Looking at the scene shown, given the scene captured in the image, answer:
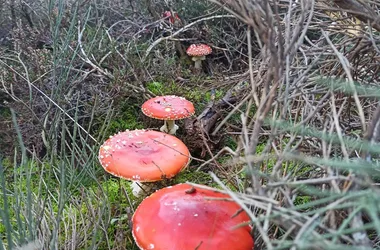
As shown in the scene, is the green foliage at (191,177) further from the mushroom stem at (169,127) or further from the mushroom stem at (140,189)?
the mushroom stem at (169,127)

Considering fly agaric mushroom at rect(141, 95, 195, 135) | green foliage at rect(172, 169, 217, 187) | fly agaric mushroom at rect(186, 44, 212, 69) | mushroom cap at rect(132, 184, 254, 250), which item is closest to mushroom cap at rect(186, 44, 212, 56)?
fly agaric mushroom at rect(186, 44, 212, 69)

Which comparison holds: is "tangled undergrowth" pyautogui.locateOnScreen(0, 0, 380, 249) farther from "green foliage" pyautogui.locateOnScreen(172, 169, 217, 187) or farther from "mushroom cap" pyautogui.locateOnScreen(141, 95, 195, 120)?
"mushroom cap" pyautogui.locateOnScreen(141, 95, 195, 120)

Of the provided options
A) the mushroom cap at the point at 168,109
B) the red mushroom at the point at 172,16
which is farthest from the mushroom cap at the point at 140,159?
the red mushroom at the point at 172,16

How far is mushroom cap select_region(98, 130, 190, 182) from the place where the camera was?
1.84 meters

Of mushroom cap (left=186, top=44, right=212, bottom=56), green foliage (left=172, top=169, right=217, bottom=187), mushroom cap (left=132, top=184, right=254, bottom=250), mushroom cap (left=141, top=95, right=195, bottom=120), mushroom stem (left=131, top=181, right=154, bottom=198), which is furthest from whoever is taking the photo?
mushroom cap (left=186, top=44, right=212, bottom=56)

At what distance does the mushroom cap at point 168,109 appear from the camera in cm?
255

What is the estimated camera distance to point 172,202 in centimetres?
140

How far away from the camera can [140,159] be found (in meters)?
1.90

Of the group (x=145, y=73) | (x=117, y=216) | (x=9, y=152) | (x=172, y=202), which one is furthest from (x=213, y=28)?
(x=172, y=202)

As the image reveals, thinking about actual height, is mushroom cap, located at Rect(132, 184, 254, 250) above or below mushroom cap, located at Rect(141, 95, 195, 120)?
above

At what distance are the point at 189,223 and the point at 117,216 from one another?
0.75m

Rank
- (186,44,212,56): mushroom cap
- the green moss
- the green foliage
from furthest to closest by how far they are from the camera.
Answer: (186,44,212,56): mushroom cap < the green moss < the green foliage

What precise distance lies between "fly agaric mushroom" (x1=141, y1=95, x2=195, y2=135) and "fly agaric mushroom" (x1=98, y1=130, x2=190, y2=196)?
1.61ft

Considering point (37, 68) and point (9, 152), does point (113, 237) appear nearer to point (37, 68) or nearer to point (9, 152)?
point (9, 152)
